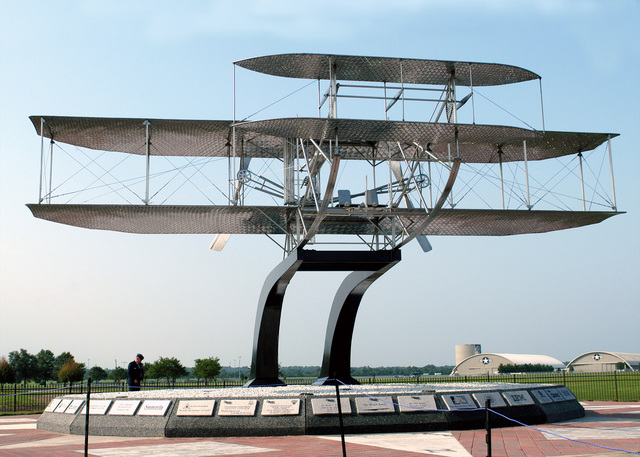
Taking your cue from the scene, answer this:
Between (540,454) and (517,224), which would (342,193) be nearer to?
(517,224)

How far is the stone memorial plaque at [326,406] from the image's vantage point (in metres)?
12.9

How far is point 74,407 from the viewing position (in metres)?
14.7

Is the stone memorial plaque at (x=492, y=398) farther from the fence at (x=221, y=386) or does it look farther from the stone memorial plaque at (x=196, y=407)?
the fence at (x=221, y=386)

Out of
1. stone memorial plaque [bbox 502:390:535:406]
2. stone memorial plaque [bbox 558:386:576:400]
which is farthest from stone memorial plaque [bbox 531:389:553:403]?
stone memorial plaque [bbox 558:386:576:400]

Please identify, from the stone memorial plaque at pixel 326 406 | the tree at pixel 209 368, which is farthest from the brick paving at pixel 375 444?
the tree at pixel 209 368

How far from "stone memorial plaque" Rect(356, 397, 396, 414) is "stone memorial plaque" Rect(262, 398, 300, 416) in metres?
1.35

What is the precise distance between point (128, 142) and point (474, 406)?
42.7 feet

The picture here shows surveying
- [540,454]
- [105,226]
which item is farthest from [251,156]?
[540,454]

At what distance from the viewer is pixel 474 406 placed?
13.7 metres

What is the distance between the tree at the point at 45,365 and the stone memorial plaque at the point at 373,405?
2605 inches

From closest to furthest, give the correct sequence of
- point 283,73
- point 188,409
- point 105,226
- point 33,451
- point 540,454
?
point 540,454 → point 33,451 → point 188,409 → point 283,73 → point 105,226

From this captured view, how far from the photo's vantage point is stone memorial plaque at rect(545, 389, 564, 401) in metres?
15.4

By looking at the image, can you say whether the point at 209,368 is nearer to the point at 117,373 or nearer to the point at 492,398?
the point at 117,373

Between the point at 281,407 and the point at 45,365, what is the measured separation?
239ft
